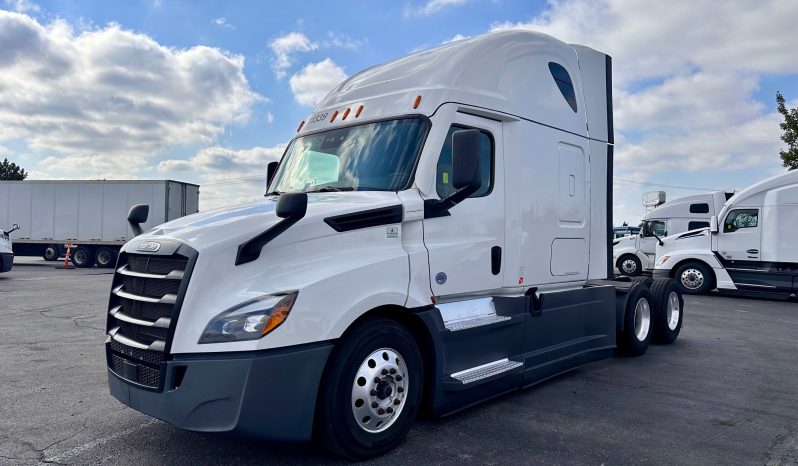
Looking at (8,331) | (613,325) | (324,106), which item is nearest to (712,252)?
(613,325)

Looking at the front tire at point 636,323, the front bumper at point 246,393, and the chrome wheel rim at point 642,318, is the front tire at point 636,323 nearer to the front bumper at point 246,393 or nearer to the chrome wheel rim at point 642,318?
the chrome wheel rim at point 642,318

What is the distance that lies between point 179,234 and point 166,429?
5.52 ft

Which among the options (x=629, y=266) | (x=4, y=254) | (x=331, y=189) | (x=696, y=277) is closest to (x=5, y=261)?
(x=4, y=254)

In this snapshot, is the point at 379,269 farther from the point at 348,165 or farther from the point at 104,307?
the point at 104,307

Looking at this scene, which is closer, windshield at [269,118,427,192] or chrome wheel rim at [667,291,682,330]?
windshield at [269,118,427,192]

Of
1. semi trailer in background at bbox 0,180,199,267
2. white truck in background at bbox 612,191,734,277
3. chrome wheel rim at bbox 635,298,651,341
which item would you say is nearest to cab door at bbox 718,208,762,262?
white truck in background at bbox 612,191,734,277

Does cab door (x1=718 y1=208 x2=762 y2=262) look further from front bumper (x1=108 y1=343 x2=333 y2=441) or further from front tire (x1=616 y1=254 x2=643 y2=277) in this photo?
front bumper (x1=108 y1=343 x2=333 y2=441)

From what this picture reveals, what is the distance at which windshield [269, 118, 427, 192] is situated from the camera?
4.52 m

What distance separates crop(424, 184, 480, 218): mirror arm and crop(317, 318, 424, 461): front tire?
2.98ft

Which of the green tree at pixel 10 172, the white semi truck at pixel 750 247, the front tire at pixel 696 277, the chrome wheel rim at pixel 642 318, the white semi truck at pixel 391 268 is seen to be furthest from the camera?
the green tree at pixel 10 172

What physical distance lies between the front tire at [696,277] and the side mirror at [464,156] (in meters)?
14.2

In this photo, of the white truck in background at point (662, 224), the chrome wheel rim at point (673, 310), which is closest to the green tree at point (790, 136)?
the white truck in background at point (662, 224)

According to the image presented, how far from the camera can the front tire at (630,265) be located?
2218 cm

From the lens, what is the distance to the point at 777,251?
595 inches
